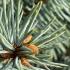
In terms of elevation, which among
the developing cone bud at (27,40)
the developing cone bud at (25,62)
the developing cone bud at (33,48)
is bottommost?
the developing cone bud at (25,62)

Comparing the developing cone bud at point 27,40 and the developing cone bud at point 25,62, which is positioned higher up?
the developing cone bud at point 27,40

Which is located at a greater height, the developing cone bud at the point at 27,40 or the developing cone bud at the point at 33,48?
the developing cone bud at the point at 27,40

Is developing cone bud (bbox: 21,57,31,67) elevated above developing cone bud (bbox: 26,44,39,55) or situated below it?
below

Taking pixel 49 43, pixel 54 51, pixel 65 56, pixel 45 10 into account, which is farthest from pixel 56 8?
pixel 65 56

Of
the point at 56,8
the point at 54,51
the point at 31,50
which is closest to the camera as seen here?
the point at 31,50

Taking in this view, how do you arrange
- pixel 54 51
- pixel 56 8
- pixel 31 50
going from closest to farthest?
1. pixel 31 50
2. pixel 56 8
3. pixel 54 51

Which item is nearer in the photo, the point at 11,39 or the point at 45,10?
the point at 11,39

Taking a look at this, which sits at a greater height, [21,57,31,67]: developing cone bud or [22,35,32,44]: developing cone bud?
[22,35,32,44]: developing cone bud

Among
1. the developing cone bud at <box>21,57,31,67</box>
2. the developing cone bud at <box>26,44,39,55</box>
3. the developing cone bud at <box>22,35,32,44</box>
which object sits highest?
the developing cone bud at <box>22,35,32,44</box>

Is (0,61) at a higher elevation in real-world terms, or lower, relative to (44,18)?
lower

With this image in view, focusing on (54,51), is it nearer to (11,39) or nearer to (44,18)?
(44,18)

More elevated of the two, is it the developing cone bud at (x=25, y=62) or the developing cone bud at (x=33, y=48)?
the developing cone bud at (x=33, y=48)
